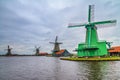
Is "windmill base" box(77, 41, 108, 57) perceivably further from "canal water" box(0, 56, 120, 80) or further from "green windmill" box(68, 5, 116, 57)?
"canal water" box(0, 56, 120, 80)

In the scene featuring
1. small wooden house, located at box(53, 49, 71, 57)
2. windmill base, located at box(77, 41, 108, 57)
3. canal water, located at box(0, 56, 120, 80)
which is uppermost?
windmill base, located at box(77, 41, 108, 57)

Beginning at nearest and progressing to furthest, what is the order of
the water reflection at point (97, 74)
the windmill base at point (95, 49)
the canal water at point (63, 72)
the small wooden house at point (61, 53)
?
1. the water reflection at point (97, 74)
2. the canal water at point (63, 72)
3. the windmill base at point (95, 49)
4. the small wooden house at point (61, 53)

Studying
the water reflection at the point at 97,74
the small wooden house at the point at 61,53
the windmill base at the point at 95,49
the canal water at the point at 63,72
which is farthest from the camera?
the small wooden house at the point at 61,53

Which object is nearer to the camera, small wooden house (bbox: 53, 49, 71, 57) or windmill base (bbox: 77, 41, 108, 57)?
windmill base (bbox: 77, 41, 108, 57)

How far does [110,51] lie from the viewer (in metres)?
64.4

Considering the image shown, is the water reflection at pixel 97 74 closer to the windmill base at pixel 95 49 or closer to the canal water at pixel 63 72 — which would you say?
the canal water at pixel 63 72

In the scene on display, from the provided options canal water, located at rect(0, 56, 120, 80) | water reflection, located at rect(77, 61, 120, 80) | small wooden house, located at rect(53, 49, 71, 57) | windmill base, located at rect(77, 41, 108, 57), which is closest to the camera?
water reflection, located at rect(77, 61, 120, 80)

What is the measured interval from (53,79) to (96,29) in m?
39.7

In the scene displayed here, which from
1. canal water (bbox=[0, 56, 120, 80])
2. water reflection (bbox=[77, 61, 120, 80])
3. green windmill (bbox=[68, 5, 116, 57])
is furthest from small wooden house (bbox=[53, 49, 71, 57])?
water reflection (bbox=[77, 61, 120, 80])

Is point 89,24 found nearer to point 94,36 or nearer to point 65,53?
point 94,36

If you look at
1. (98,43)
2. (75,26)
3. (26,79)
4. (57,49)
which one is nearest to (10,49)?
(57,49)

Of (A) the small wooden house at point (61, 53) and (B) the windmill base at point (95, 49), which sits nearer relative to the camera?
(B) the windmill base at point (95, 49)

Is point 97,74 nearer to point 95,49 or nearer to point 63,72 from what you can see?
point 63,72

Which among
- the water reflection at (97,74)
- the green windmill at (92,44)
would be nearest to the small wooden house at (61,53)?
the green windmill at (92,44)
